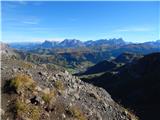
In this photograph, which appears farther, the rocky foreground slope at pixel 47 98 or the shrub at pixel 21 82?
the shrub at pixel 21 82

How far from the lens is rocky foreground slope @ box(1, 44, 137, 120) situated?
26312 millimetres

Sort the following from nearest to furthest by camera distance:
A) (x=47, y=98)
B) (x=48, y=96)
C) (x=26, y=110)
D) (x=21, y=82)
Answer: (x=26, y=110)
(x=47, y=98)
(x=21, y=82)
(x=48, y=96)

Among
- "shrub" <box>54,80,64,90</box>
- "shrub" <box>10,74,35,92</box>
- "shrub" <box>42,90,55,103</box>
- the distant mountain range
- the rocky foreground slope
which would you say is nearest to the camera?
the rocky foreground slope

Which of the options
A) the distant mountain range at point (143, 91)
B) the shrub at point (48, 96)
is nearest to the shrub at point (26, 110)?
the shrub at point (48, 96)

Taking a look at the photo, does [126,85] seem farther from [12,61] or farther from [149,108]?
[12,61]

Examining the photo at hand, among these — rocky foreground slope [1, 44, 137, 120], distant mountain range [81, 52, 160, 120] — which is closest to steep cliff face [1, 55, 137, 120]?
rocky foreground slope [1, 44, 137, 120]

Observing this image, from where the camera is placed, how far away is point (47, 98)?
29.1 meters

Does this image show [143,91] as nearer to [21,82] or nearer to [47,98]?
[47,98]

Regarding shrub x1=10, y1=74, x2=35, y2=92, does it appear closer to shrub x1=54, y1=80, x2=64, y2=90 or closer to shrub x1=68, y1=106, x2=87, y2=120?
shrub x1=54, y1=80, x2=64, y2=90

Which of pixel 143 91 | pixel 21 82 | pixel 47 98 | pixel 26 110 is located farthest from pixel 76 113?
pixel 143 91

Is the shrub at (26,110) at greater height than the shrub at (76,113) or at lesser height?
greater

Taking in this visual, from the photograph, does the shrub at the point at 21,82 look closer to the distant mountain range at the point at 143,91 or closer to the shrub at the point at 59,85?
the shrub at the point at 59,85

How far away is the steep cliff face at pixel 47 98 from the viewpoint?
26328 mm

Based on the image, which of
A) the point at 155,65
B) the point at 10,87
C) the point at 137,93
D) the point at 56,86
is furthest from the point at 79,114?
the point at 155,65
